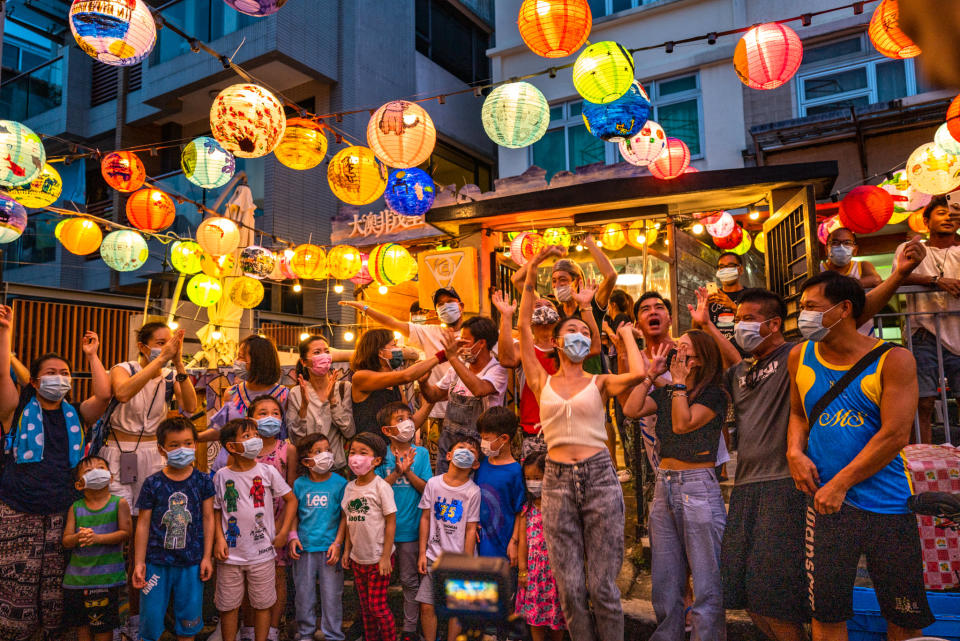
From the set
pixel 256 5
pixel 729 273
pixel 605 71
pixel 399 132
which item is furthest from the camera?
pixel 729 273

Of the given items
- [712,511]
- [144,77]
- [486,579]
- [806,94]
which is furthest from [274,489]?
[144,77]

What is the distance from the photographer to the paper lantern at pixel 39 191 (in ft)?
22.0

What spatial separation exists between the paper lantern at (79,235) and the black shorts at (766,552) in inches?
349

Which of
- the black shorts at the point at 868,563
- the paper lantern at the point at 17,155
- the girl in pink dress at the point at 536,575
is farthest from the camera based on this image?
the paper lantern at the point at 17,155

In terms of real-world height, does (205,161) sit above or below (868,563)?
above

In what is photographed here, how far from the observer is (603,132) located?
615 cm

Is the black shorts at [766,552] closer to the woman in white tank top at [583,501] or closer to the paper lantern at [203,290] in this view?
the woman in white tank top at [583,501]

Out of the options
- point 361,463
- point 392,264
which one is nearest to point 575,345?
point 361,463

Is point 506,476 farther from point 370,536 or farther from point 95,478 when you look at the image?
point 95,478

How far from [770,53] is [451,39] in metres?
14.5

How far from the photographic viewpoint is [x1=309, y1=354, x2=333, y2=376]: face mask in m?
5.26

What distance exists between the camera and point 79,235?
8.76 metres

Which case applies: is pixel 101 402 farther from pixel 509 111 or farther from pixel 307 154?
pixel 509 111

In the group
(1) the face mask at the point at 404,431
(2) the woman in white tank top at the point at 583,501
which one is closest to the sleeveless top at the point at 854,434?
(2) the woman in white tank top at the point at 583,501
